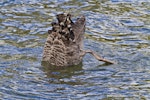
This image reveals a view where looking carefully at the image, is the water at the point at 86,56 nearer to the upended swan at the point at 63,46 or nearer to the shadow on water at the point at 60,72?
the shadow on water at the point at 60,72

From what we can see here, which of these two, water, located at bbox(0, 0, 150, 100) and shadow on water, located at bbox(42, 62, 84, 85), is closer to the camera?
water, located at bbox(0, 0, 150, 100)

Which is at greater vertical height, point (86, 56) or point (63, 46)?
point (63, 46)

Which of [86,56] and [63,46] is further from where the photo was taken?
[86,56]

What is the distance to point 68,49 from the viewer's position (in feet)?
35.7

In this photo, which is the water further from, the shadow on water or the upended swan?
the upended swan

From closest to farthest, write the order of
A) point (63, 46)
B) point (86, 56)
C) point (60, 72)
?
point (60, 72) → point (63, 46) → point (86, 56)

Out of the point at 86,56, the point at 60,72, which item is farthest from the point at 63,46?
the point at 86,56

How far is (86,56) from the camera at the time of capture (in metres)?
11.5

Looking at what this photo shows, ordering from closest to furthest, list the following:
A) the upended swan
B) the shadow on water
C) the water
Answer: the water < the shadow on water < the upended swan

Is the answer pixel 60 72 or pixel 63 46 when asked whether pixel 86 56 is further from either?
pixel 60 72

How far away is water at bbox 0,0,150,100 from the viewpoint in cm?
951

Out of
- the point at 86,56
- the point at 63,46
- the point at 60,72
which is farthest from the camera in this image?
the point at 86,56

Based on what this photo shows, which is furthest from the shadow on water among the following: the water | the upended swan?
the upended swan

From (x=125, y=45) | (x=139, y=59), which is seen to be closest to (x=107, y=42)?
(x=125, y=45)
